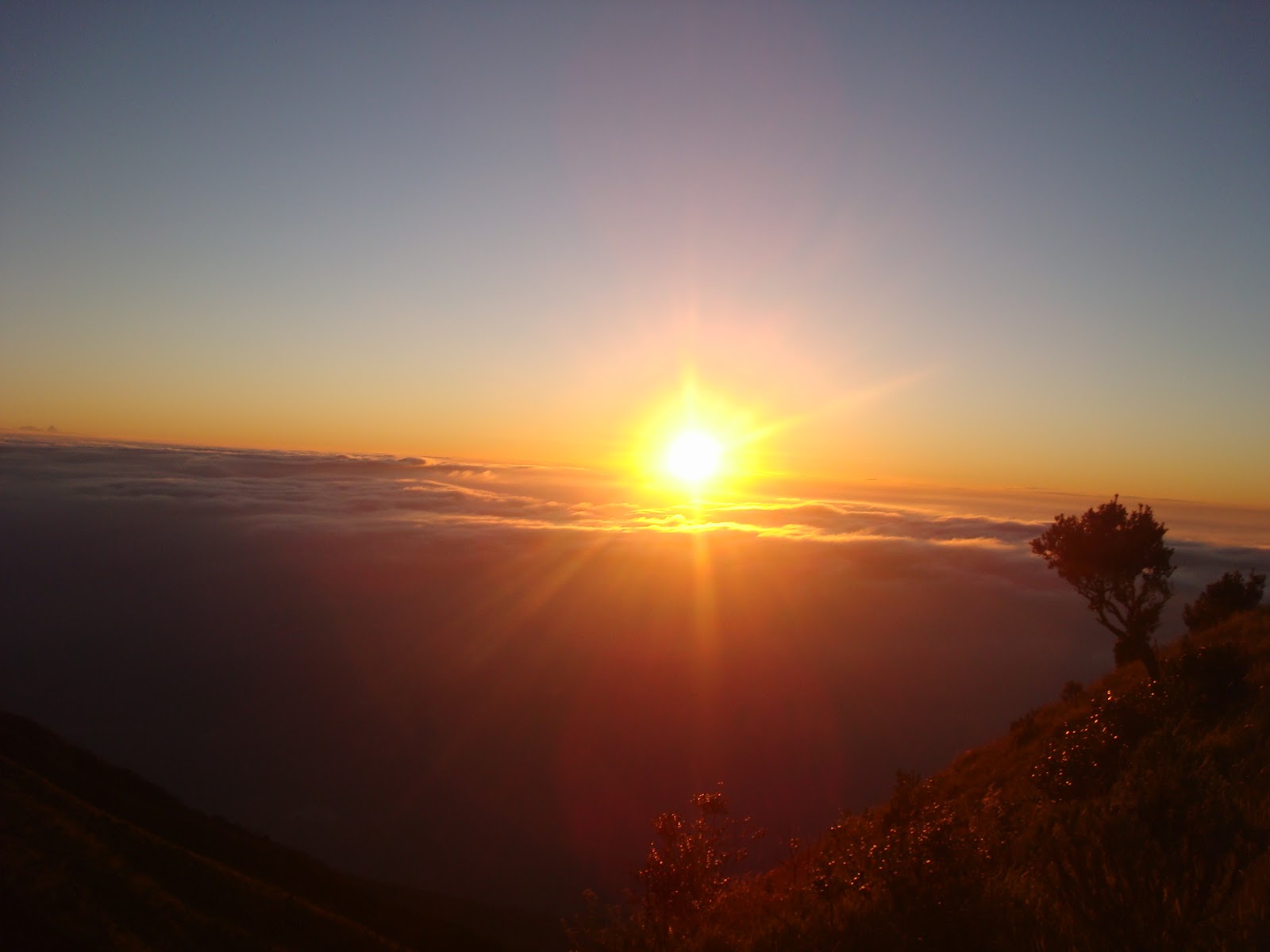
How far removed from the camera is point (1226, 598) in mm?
31359

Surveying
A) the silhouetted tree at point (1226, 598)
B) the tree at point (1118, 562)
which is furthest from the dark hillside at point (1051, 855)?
the silhouetted tree at point (1226, 598)

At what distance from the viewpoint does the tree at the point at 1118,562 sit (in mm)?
26062

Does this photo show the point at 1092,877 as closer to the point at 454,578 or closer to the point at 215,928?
the point at 215,928

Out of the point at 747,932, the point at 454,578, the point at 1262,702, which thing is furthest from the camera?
the point at 454,578

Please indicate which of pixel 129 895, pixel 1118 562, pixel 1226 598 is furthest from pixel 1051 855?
pixel 1226 598

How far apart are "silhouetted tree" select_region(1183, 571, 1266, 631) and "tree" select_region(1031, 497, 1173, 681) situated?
6214 millimetres

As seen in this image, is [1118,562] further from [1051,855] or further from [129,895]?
[129,895]

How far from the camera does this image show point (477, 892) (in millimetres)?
88875

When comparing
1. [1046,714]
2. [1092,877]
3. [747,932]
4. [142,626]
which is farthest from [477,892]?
[142,626]

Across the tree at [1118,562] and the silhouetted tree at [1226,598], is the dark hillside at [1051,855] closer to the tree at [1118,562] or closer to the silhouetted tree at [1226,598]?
the tree at [1118,562]

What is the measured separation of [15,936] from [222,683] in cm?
16070

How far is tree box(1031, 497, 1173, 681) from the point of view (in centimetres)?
2606

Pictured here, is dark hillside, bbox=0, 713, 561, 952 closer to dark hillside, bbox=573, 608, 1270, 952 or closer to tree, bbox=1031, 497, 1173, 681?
dark hillside, bbox=573, 608, 1270, 952

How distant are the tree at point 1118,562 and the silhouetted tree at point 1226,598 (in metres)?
6.21
